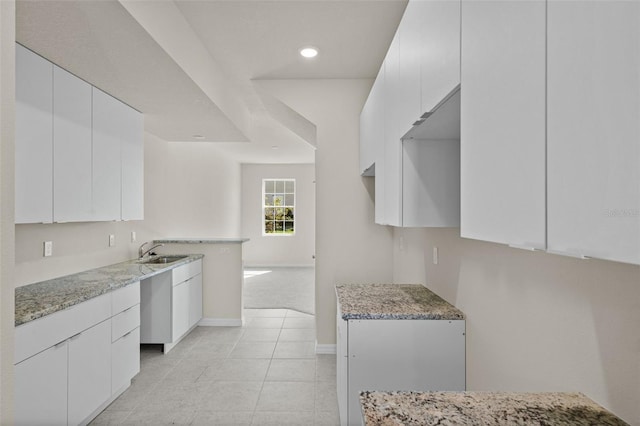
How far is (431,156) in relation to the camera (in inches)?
67.8

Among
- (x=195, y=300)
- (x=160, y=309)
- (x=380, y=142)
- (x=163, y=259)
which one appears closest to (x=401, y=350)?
(x=380, y=142)

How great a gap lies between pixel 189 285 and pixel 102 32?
114 inches

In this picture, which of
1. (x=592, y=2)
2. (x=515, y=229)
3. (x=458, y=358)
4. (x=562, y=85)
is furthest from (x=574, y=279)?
(x=458, y=358)

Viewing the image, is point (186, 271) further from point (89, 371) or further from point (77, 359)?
point (77, 359)

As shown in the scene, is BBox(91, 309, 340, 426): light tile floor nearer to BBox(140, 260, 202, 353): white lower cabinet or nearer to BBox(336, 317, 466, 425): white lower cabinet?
BBox(140, 260, 202, 353): white lower cabinet

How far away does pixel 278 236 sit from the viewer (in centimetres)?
949

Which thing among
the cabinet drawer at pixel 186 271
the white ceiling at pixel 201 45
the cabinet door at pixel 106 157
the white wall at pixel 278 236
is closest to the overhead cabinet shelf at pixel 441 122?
the white ceiling at pixel 201 45

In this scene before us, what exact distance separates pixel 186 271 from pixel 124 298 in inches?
51.6

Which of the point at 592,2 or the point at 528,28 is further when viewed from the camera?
the point at 528,28

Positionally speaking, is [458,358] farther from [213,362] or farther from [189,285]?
[189,285]

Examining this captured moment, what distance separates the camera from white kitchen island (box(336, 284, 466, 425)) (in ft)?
6.33

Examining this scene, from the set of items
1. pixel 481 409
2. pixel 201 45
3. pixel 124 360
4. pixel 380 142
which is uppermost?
pixel 201 45

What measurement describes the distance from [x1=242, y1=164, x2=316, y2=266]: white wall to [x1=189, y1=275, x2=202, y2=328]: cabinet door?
4972 mm

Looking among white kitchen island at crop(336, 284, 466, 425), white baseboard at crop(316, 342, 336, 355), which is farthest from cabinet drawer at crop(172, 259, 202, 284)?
white kitchen island at crop(336, 284, 466, 425)
